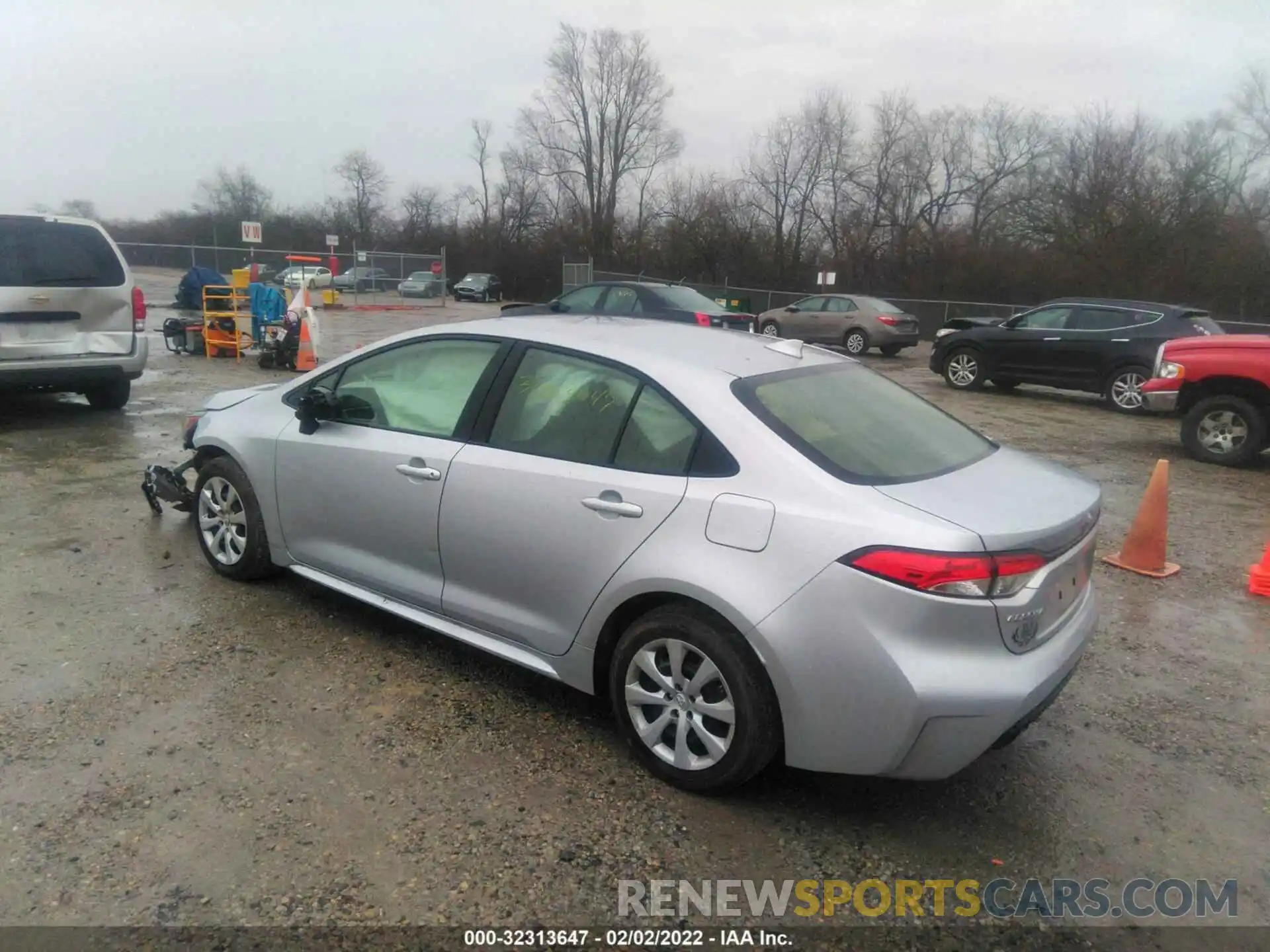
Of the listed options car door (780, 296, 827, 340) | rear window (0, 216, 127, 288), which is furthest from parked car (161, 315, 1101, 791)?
car door (780, 296, 827, 340)

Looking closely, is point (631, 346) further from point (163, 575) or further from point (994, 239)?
point (994, 239)

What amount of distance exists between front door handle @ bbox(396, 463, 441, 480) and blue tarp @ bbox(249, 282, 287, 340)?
40.2ft

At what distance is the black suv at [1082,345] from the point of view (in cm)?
1386

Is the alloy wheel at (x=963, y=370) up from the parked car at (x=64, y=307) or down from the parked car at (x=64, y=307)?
down

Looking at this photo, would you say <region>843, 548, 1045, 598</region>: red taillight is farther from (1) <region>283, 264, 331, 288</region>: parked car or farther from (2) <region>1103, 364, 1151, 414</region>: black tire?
(1) <region>283, 264, 331, 288</region>: parked car

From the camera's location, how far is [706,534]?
117 inches

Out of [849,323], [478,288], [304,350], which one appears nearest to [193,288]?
[304,350]

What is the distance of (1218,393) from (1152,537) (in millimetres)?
4891

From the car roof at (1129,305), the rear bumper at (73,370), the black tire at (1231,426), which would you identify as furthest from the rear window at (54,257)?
the car roof at (1129,305)

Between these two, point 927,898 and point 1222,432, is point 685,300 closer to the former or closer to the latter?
point 1222,432

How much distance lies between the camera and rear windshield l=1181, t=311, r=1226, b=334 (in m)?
13.8

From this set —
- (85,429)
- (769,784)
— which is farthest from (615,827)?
(85,429)

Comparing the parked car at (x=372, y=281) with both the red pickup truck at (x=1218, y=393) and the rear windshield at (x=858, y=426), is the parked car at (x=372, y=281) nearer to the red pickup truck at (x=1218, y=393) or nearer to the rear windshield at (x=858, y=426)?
the red pickup truck at (x=1218, y=393)

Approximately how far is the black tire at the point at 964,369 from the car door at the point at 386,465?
1359 centimetres
